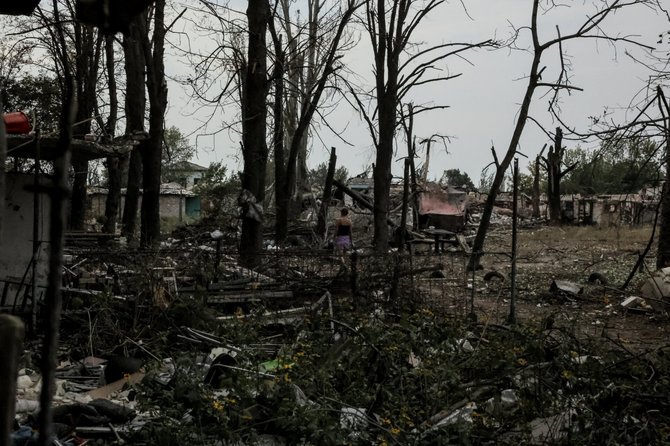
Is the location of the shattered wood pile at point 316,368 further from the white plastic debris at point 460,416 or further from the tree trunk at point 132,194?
the tree trunk at point 132,194

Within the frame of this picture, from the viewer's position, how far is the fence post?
1.35m

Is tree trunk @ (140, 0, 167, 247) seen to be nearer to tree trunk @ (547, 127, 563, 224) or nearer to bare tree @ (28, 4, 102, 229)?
bare tree @ (28, 4, 102, 229)

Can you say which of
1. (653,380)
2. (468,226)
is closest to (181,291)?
(653,380)

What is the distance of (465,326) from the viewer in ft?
25.4

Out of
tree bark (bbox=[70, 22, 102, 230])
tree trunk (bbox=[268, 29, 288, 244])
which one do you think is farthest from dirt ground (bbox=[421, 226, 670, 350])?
tree bark (bbox=[70, 22, 102, 230])

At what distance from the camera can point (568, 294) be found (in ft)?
44.9

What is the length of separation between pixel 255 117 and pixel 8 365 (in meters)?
12.7

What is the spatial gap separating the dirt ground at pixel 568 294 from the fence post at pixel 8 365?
5617 millimetres

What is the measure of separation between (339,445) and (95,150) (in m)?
6.45

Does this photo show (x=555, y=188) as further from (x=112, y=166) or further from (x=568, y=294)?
(x=568, y=294)


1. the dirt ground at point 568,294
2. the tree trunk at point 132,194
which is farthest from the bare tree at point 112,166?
the dirt ground at point 568,294

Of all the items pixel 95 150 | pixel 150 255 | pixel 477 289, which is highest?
pixel 95 150

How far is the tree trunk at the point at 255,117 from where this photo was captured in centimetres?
Answer: 1400

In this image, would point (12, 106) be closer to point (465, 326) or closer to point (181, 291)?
point (181, 291)
